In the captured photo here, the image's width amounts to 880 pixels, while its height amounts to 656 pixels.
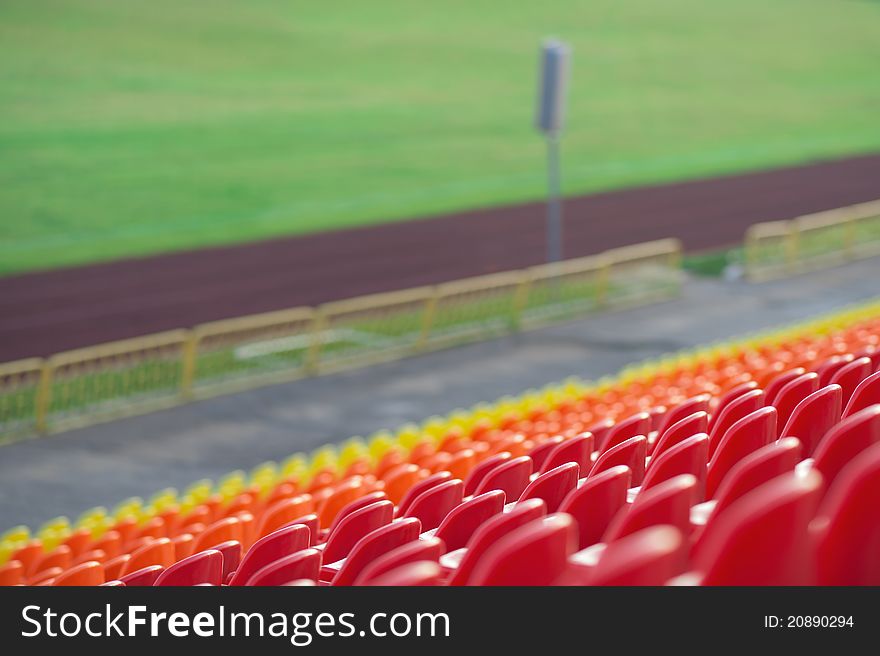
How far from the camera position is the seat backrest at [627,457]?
178 inches

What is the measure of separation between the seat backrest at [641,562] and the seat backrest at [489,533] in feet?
2.53

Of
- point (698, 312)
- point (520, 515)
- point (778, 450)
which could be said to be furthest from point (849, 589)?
point (698, 312)

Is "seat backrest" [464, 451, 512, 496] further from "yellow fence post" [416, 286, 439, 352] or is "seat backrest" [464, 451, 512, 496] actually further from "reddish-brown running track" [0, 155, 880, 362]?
"reddish-brown running track" [0, 155, 880, 362]

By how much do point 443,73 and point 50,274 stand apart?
64.0 feet

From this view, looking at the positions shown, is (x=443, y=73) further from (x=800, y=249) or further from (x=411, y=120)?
(x=800, y=249)

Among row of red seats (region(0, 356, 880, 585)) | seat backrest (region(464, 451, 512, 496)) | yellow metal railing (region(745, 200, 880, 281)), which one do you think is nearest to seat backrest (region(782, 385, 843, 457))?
row of red seats (region(0, 356, 880, 585))

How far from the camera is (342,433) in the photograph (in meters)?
13.4

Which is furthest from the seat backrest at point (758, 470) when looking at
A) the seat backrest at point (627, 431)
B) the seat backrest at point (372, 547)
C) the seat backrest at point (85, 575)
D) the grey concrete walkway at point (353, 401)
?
the grey concrete walkway at point (353, 401)

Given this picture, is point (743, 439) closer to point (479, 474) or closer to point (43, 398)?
point (479, 474)

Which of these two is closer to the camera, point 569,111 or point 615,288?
point 615,288

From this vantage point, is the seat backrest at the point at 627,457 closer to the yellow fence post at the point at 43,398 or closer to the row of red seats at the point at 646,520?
the row of red seats at the point at 646,520

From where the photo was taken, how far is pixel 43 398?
1288 centimetres

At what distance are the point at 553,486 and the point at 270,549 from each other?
1016mm

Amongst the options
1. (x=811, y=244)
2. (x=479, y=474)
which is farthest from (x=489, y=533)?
(x=811, y=244)
